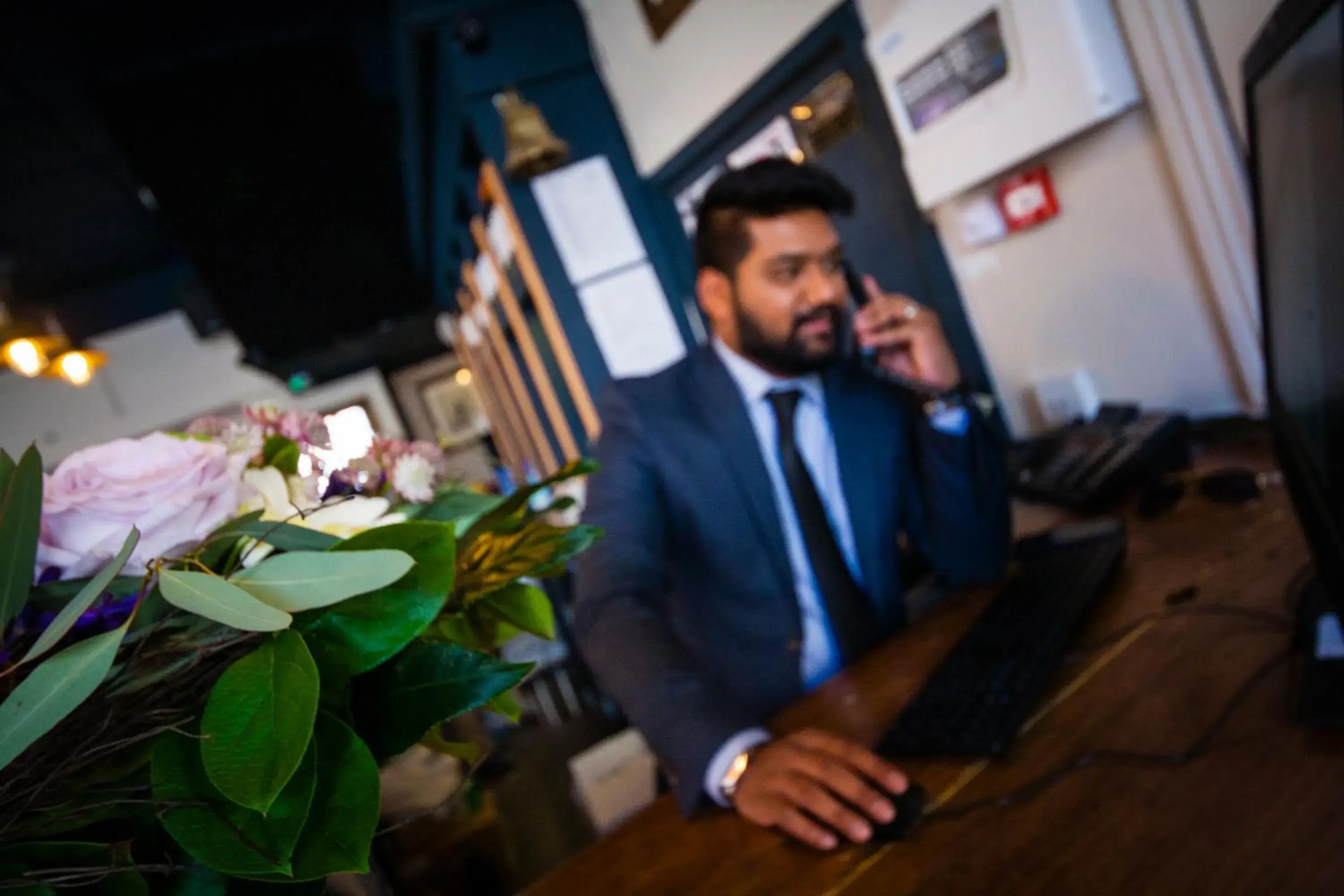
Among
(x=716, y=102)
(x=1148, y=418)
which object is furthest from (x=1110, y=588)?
(x=716, y=102)

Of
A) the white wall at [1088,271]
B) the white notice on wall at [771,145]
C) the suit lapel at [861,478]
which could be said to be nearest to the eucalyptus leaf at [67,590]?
the suit lapel at [861,478]

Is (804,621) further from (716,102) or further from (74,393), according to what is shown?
(74,393)

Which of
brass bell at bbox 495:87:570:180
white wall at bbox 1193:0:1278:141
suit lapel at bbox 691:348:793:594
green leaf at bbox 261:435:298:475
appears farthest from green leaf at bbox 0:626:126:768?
brass bell at bbox 495:87:570:180

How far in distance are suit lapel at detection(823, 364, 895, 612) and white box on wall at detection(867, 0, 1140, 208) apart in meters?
0.54

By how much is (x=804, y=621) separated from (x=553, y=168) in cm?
181

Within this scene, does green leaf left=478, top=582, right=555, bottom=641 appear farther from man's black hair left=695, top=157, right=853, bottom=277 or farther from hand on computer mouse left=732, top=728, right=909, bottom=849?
man's black hair left=695, top=157, right=853, bottom=277

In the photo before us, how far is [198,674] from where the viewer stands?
432 millimetres

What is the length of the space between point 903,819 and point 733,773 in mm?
209

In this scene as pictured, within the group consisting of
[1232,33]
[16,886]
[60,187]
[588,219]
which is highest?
[60,187]

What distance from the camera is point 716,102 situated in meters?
2.26

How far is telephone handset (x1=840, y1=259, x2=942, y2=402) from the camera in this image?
58.6 inches

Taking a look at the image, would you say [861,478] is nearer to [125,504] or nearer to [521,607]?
[521,607]

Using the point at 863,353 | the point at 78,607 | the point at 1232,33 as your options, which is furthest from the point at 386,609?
the point at 1232,33

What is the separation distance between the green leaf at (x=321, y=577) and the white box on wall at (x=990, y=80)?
53.8 inches
